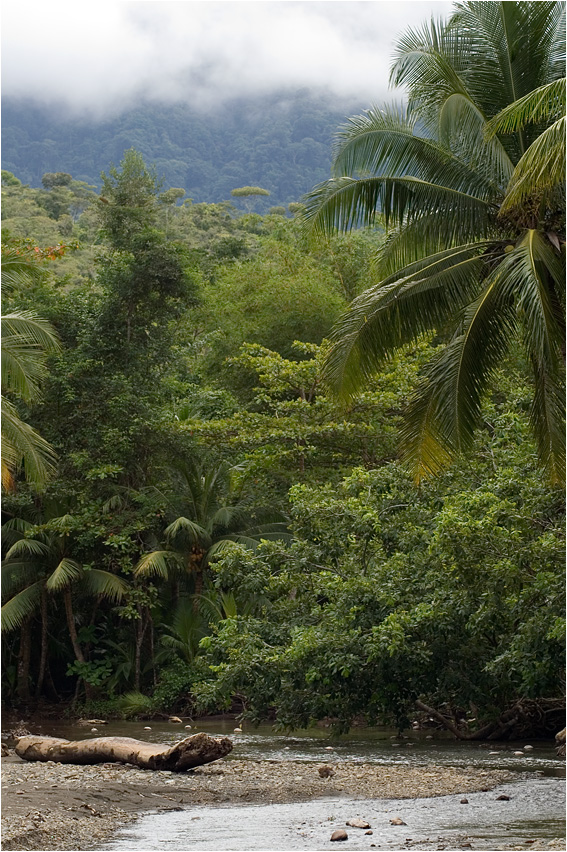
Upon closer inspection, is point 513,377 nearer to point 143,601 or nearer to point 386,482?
point 386,482

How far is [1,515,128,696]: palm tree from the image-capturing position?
21141 mm

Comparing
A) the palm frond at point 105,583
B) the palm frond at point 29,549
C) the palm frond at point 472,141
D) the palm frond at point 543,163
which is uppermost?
the palm frond at point 472,141

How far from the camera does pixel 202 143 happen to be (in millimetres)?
103375

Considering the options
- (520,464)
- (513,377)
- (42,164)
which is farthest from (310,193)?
(42,164)

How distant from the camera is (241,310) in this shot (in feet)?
85.9

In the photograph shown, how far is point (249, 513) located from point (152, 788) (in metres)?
13.0

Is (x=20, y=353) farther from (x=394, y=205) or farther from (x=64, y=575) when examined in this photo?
(x=394, y=205)

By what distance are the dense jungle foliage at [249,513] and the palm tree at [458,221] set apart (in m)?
0.48

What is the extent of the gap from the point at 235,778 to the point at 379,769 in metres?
2.03

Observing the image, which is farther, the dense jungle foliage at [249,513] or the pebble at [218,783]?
the dense jungle foliage at [249,513]

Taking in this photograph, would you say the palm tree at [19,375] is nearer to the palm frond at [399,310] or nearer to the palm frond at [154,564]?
the palm frond at [154,564]

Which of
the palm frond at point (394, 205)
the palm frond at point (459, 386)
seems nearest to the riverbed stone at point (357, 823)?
the palm frond at point (459, 386)

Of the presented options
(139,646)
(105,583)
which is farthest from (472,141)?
(139,646)

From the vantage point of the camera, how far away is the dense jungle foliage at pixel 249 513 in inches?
492
